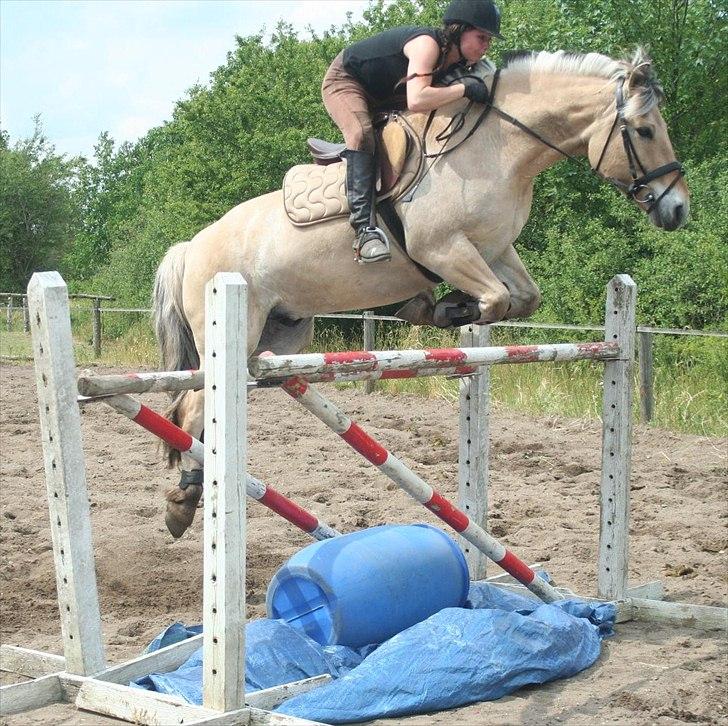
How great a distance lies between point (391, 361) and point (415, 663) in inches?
37.4

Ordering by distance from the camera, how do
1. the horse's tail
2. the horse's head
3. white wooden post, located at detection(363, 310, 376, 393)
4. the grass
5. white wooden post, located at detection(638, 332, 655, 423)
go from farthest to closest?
white wooden post, located at detection(363, 310, 376, 393) → the grass → white wooden post, located at detection(638, 332, 655, 423) → the horse's tail → the horse's head

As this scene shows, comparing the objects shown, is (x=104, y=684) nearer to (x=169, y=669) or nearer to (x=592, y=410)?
(x=169, y=669)

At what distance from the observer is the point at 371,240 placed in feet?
14.1

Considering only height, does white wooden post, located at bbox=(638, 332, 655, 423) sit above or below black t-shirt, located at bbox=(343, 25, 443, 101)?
below

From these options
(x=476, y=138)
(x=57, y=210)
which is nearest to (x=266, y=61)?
(x=476, y=138)

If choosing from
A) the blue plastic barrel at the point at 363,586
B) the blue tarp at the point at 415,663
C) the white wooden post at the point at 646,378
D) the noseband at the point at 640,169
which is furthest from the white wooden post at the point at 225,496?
the white wooden post at the point at 646,378

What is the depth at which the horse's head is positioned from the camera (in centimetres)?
419

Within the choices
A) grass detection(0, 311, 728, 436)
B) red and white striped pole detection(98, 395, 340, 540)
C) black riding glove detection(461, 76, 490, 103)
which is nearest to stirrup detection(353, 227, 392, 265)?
black riding glove detection(461, 76, 490, 103)

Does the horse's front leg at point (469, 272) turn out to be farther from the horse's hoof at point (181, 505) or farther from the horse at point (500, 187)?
the horse's hoof at point (181, 505)

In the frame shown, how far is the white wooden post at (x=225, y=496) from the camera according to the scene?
291 centimetres

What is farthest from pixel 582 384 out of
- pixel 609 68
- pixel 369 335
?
pixel 609 68

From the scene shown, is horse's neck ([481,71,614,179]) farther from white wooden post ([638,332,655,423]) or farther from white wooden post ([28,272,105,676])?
white wooden post ([638,332,655,423])

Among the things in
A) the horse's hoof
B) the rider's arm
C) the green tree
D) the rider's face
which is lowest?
the horse's hoof

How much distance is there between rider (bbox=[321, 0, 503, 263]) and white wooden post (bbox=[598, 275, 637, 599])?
40.4 inches
